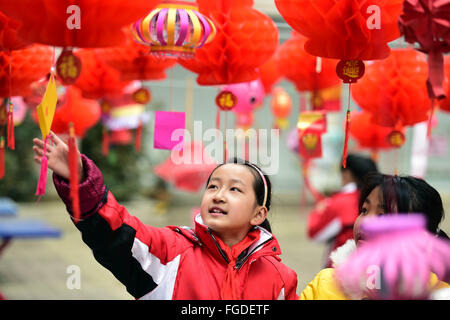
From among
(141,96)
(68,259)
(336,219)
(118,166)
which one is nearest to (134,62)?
(141,96)

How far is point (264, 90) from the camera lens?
3.92 metres

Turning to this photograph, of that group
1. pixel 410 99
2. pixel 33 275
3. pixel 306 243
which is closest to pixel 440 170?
pixel 306 243

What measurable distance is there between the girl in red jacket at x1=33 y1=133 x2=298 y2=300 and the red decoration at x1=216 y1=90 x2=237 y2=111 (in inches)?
25.8

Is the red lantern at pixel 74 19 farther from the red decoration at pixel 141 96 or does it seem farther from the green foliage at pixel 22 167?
the green foliage at pixel 22 167

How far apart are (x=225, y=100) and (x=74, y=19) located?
0.93 metres

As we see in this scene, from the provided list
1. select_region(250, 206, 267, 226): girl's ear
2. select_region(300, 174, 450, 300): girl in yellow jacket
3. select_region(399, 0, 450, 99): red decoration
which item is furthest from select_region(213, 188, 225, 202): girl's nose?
select_region(399, 0, 450, 99): red decoration

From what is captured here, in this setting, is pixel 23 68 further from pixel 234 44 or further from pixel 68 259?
pixel 68 259

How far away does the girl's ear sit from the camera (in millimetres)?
1848

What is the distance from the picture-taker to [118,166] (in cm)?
1106

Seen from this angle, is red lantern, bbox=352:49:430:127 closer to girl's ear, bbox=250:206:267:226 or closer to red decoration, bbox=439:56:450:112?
red decoration, bbox=439:56:450:112

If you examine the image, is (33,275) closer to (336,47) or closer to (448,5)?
(336,47)

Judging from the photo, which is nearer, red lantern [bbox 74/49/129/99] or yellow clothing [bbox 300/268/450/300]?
yellow clothing [bbox 300/268/450/300]
